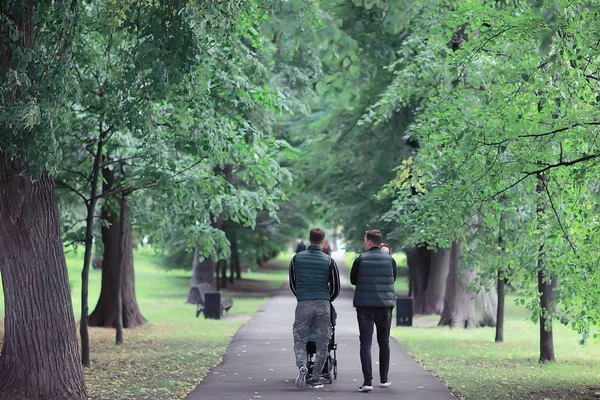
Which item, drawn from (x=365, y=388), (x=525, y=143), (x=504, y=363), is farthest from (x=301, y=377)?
(x=504, y=363)

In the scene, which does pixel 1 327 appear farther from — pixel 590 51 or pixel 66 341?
pixel 590 51

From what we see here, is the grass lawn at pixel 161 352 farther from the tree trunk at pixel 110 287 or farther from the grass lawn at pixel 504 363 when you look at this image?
the grass lawn at pixel 504 363

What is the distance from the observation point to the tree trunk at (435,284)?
98.2 ft

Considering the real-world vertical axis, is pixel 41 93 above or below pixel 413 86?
below

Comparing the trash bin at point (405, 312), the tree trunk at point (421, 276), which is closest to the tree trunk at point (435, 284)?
the tree trunk at point (421, 276)

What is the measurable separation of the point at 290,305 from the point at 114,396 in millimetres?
21498

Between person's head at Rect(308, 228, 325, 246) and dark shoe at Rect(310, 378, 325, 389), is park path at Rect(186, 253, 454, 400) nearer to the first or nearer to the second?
dark shoe at Rect(310, 378, 325, 389)

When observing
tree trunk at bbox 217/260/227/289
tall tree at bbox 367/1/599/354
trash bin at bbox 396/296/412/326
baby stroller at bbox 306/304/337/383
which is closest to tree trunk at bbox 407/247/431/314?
trash bin at bbox 396/296/412/326

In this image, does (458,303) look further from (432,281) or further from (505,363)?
(505,363)

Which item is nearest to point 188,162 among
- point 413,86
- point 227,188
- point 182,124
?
point 227,188

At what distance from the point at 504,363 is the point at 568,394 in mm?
4132

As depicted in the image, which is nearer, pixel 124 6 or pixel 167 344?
pixel 124 6

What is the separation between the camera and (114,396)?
1090 cm

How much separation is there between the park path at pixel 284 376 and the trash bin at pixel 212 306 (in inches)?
243
